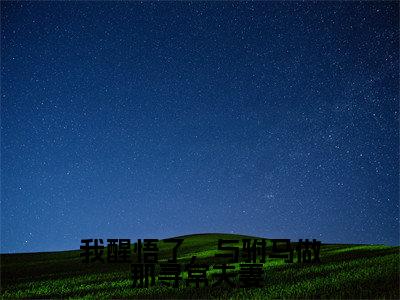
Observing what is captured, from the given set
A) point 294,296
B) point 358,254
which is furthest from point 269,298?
point 358,254

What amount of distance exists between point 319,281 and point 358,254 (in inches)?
507

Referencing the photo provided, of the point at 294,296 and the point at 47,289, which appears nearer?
the point at 294,296

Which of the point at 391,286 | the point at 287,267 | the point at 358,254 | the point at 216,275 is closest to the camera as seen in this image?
the point at 391,286

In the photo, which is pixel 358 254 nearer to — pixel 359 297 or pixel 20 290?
pixel 359 297

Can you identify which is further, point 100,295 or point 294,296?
point 100,295

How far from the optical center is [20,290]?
79.3ft

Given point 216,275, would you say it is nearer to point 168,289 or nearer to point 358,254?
point 168,289

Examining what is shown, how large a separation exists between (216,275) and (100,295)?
18.8 feet

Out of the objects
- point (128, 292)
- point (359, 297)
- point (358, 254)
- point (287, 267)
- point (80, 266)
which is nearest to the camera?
point (359, 297)

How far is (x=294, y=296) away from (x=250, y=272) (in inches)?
135

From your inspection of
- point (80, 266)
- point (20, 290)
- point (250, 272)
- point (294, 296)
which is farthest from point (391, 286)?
point (80, 266)

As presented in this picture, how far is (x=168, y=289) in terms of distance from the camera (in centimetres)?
2017

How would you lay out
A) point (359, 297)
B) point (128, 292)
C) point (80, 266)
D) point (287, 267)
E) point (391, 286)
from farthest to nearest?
point (80, 266) → point (287, 267) → point (128, 292) → point (391, 286) → point (359, 297)

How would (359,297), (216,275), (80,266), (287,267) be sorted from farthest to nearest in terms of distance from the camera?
(80,266) → (287,267) → (216,275) → (359,297)
